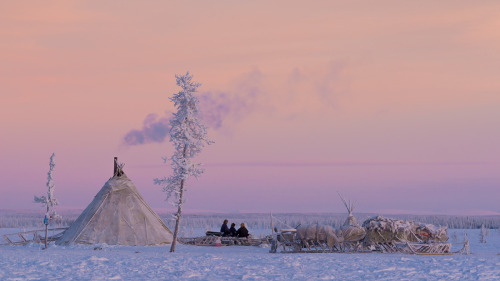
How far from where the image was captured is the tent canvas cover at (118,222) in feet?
135

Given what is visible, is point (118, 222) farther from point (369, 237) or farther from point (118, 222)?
point (369, 237)

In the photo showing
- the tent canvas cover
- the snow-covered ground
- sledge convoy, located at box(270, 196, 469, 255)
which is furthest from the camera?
the tent canvas cover

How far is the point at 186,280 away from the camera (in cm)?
2256

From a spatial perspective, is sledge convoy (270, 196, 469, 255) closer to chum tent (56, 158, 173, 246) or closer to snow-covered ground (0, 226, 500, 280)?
snow-covered ground (0, 226, 500, 280)

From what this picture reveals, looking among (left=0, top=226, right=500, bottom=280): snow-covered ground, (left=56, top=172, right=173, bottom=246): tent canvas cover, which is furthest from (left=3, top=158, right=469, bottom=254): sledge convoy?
(left=0, top=226, right=500, bottom=280): snow-covered ground

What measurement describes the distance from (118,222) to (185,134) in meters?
8.58

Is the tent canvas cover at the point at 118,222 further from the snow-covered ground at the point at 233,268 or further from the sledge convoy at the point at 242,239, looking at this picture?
the snow-covered ground at the point at 233,268

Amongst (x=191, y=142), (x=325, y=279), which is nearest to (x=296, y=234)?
(x=191, y=142)

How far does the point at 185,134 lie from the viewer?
1442 inches

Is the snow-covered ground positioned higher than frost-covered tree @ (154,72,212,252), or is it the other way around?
frost-covered tree @ (154,72,212,252)

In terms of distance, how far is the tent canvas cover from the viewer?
41094 mm

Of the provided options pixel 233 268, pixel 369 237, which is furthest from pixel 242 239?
pixel 233 268

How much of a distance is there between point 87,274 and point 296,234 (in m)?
14.8

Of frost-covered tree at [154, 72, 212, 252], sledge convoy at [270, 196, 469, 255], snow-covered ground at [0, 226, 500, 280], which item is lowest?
snow-covered ground at [0, 226, 500, 280]
